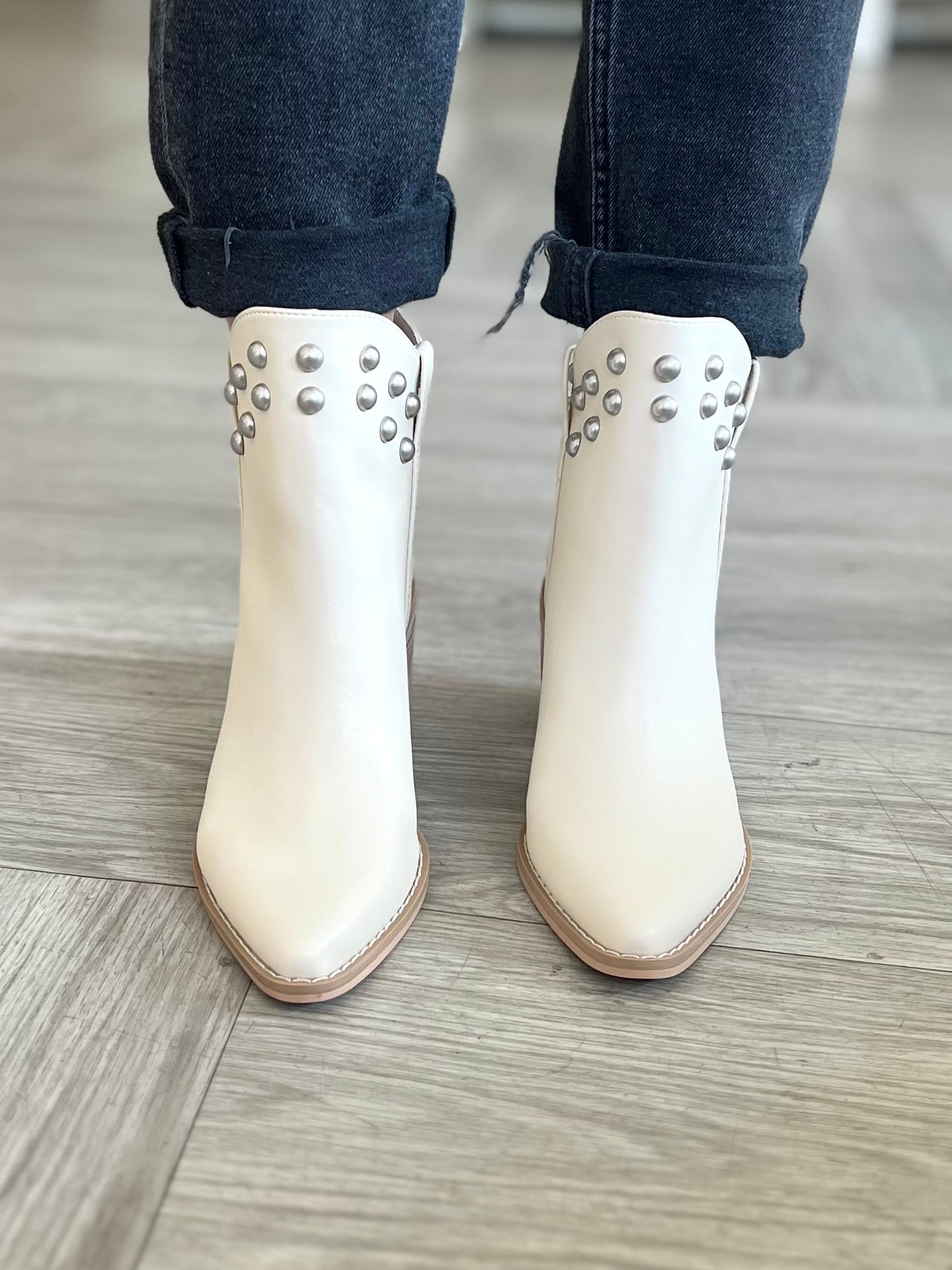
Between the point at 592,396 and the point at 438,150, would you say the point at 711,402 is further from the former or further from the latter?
the point at 438,150

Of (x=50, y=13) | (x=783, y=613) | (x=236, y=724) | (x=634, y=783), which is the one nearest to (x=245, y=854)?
(x=236, y=724)

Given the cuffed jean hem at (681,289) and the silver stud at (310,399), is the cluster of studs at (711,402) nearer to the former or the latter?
the cuffed jean hem at (681,289)

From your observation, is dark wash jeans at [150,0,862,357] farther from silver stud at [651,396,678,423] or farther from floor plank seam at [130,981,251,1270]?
floor plank seam at [130,981,251,1270]

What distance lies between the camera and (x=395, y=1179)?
0.38 meters

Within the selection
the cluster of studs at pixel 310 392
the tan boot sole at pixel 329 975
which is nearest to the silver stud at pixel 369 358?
the cluster of studs at pixel 310 392

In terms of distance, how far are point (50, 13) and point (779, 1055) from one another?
5.75 meters

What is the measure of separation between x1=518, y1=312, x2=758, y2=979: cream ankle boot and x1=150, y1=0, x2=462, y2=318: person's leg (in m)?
0.10

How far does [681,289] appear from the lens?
0.46 meters

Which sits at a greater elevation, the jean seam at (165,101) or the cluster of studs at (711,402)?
the jean seam at (165,101)

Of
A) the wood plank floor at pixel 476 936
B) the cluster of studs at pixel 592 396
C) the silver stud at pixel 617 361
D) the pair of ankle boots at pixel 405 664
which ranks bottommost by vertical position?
the wood plank floor at pixel 476 936

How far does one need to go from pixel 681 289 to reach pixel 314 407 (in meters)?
0.16

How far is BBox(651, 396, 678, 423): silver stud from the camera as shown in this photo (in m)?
0.46

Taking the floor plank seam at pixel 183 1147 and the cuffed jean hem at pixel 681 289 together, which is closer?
the floor plank seam at pixel 183 1147

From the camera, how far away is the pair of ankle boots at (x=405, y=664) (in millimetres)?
447
